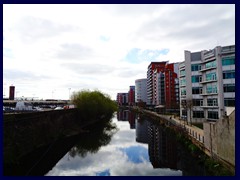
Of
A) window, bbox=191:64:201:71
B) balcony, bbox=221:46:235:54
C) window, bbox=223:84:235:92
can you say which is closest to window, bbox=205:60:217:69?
window, bbox=191:64:201:71

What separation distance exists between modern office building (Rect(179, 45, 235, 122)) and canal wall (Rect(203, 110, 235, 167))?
504 inches

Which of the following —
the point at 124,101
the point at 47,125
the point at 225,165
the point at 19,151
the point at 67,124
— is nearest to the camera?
the point at 225,165

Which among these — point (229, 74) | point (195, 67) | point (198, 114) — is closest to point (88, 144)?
point (198, 114)

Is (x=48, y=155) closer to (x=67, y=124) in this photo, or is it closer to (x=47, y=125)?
(x=47, y=125)

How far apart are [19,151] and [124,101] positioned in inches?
6609

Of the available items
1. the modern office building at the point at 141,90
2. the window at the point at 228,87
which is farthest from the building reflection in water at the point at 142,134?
the modern office building at the point at 141,90

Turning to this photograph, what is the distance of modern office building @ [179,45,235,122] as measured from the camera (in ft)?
94.4

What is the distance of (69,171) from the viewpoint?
1597 centimetres

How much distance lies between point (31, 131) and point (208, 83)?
27250 mm

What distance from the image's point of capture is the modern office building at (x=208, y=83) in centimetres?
2877

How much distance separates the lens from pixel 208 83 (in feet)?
107

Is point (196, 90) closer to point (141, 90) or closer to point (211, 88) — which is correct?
point (211, 88)

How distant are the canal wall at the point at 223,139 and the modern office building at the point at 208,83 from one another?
12.8m

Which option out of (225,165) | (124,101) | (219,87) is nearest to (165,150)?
(225,165)
